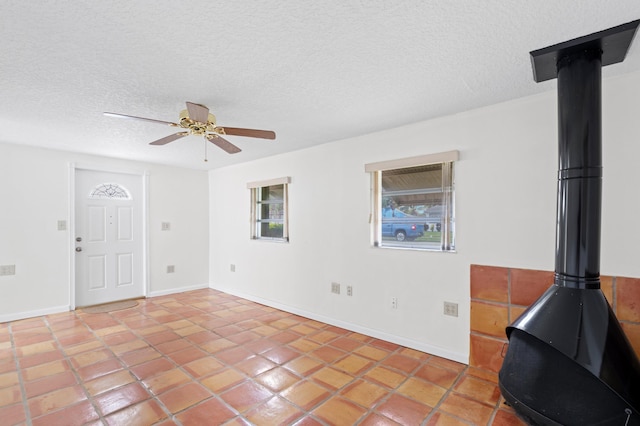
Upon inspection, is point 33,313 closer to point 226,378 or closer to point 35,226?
point 35,226

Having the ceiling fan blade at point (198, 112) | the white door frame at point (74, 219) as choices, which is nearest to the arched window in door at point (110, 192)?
the white door frame at point (74, 219)

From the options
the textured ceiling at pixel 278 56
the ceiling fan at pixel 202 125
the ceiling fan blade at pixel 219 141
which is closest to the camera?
the textured ceiling at pixel 278 56

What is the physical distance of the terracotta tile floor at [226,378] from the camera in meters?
1.98

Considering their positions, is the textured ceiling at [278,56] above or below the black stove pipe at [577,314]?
above

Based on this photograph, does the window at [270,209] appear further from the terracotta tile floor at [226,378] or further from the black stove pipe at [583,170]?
the black stove pipe at [583,170]

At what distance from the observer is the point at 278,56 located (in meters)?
1.79

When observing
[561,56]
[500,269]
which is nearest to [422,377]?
[500,269]

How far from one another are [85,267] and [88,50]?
3.79 meters

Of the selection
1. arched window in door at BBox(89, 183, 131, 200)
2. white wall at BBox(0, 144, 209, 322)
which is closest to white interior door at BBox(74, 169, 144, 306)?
arched window in door at BBox(89, 183, 131, 200)

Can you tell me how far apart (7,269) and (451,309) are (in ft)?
16.9

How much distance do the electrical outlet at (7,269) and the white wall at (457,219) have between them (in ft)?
9.94

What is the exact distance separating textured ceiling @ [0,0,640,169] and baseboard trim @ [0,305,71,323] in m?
2.42

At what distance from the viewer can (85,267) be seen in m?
4.39

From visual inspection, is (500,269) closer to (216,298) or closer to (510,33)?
(510,33)
